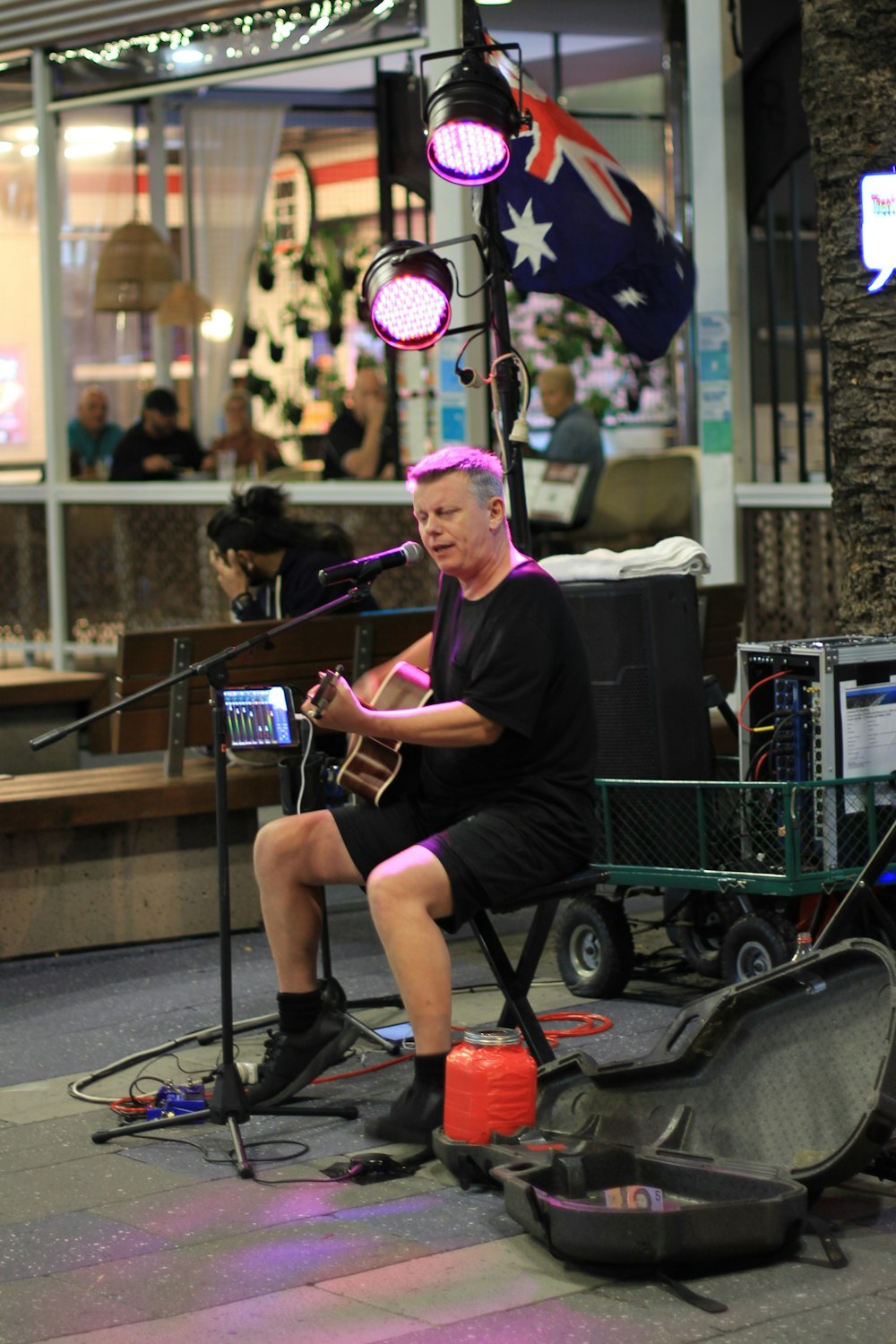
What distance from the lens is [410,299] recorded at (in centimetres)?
635

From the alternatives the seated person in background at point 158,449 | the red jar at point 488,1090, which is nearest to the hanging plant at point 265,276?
the seated person in background at point 158,449

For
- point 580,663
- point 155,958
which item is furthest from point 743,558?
point 580,663

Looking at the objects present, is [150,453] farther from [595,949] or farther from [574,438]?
[595,949]

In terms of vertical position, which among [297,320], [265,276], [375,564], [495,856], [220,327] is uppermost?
[265,276]

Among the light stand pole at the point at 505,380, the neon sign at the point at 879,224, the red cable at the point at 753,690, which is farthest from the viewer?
the light stand pole at the point at 505,380

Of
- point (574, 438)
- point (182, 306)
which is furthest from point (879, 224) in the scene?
point (182, 306)

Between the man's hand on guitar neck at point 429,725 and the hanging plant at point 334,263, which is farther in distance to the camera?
the hanging plant at point 334,263

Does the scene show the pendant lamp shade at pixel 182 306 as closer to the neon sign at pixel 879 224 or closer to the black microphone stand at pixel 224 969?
the neon sign at pixel 879 224

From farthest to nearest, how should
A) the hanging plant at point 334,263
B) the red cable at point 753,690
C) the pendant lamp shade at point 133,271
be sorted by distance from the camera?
the hanging plant at point 334,263 → the pendant lamp shade at point 133,271 → the red cable at point 753,690

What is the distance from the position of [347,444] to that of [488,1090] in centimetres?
712

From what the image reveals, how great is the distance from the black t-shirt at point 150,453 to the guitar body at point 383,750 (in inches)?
295

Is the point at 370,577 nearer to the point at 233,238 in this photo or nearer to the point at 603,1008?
the point at 603,1008

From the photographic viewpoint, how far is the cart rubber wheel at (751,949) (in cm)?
550

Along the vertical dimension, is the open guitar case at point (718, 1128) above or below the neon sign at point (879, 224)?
below
